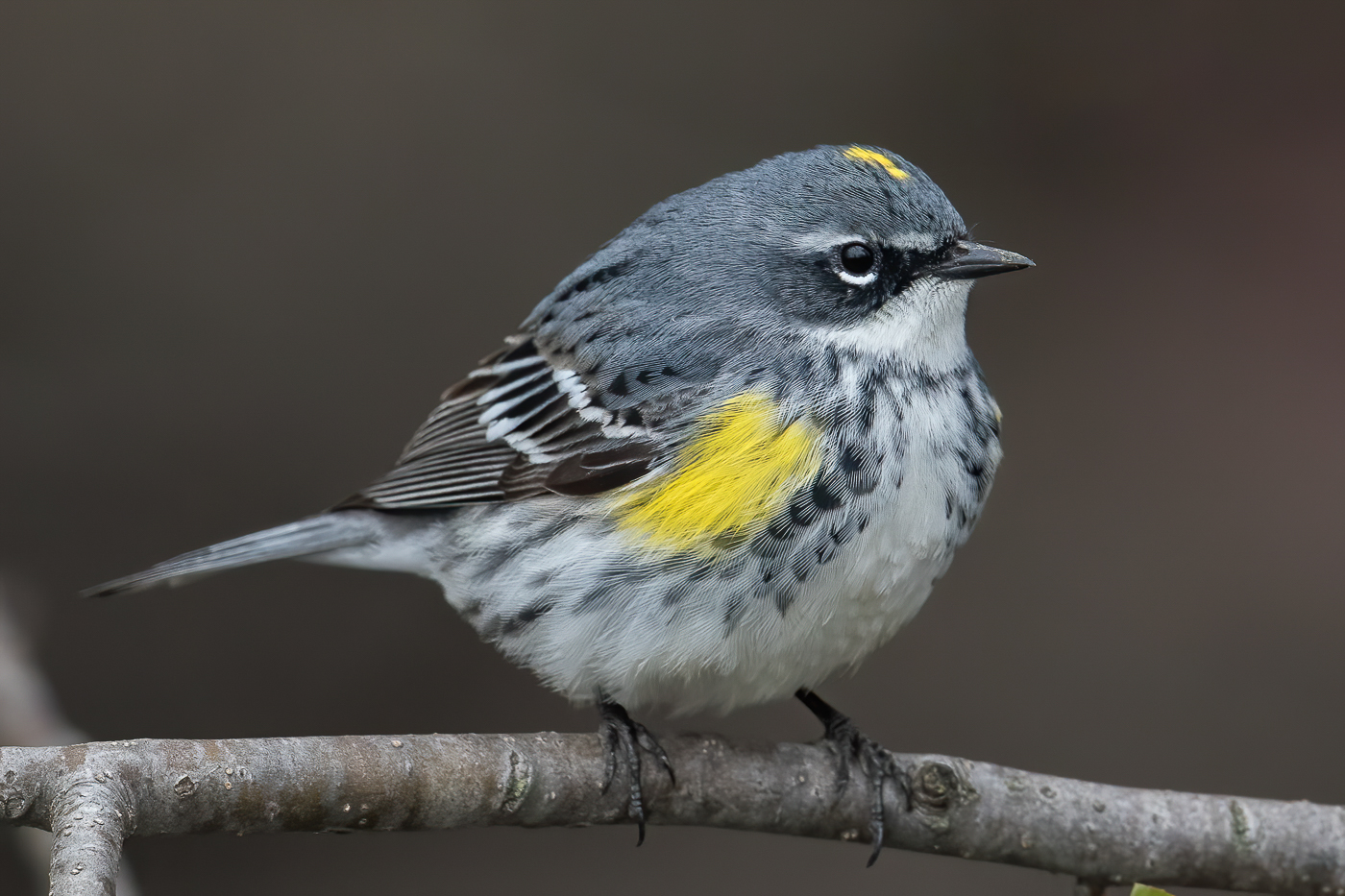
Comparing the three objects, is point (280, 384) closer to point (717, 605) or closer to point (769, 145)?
point (769, 145)

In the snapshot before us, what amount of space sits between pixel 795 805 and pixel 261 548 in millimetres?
1893

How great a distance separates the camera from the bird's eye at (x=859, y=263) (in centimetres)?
394

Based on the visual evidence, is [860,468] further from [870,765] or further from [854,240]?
[870,765]

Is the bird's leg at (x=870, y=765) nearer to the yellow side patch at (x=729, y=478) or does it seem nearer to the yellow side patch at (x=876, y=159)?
the yellow side patch at (x=729, y=478)

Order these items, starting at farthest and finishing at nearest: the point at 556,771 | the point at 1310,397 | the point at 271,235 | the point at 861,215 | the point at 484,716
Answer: the point at 1310,397 < the point at 271,235 < the point at 484,716 < the point at 861,215 < the point at 556,771

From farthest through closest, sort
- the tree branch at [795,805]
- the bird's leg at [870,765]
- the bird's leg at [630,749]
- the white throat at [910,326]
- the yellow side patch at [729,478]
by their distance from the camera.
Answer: the bird's leg at [870,765], the white throat at [910,326], the bird's leg at [630,749], the yellow side patch at [729,478], the tree branch at [795,805]

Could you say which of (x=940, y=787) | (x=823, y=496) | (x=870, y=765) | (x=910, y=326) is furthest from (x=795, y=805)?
(x=910, y=326)

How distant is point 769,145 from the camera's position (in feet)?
25.3

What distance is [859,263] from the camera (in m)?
3.96

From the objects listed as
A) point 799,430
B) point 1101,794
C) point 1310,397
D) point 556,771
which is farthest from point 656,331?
point 1310,397

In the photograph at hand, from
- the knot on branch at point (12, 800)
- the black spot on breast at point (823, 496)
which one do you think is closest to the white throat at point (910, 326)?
the black spot on breast at point (823, 496)

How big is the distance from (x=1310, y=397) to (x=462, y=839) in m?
5.16

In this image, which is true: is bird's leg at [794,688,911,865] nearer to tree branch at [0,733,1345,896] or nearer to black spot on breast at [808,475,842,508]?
tree branch at [0,733,1345,896]

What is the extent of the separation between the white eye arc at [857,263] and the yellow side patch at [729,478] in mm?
465
